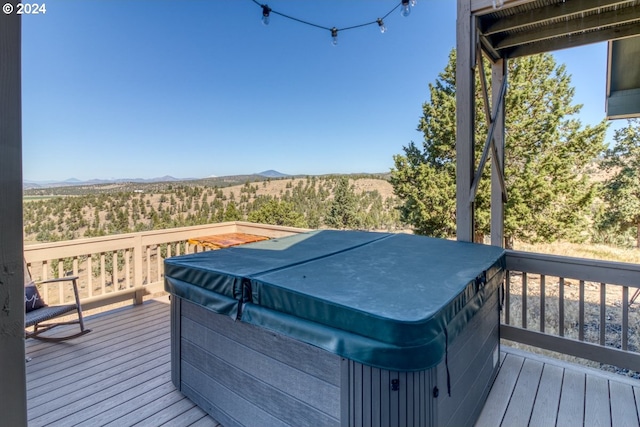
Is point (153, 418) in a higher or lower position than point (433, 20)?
lower

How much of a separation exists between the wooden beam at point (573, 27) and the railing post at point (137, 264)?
15.5 feet

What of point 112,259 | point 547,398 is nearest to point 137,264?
point 112,259

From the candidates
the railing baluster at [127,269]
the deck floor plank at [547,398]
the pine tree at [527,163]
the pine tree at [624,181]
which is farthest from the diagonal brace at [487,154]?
the pine tree at [624,181]

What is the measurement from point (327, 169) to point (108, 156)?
30.6 ft

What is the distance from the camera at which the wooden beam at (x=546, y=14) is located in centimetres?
249

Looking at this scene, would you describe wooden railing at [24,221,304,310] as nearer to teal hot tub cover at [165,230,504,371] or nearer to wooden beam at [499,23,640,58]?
teal hot tub cover at [165,230,504,371]

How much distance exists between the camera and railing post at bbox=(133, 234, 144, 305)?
4.12 meters

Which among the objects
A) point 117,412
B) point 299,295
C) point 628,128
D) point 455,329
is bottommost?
point 117,412

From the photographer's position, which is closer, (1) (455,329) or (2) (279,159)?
(1) (455,329)

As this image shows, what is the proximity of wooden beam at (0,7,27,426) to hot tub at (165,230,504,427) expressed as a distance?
36.6 inches

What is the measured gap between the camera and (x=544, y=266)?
2686 mm

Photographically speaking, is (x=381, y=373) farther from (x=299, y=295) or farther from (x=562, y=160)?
(x=562, y=160)

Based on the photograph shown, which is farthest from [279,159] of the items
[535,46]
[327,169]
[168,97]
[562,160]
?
[535,46]

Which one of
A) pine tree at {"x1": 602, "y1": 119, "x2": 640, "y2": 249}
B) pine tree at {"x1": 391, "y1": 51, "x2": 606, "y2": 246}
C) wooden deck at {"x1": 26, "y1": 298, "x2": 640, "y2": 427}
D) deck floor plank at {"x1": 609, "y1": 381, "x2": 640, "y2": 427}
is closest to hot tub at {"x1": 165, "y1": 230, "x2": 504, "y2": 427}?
wooden deck at {"x1": 26, "y1": 298, "x2": 640, "y2": 427}
